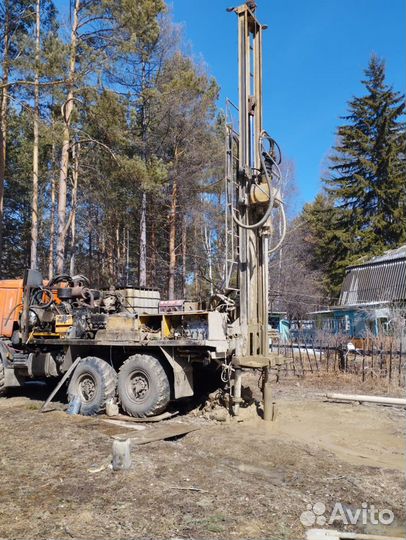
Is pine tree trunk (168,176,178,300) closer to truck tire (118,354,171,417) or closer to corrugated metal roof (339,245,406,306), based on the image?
corrugated metal roof (339,245,406,306)

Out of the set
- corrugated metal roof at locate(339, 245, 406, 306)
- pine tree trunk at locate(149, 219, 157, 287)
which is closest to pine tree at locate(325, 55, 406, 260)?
corrugated metal roof at locate(339, 245, 406, 306)

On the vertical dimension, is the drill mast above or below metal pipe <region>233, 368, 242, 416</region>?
above

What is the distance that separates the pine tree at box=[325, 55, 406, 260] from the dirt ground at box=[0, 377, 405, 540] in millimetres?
24816

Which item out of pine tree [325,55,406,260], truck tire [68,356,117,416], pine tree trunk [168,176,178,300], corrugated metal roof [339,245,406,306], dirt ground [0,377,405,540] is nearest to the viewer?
dirt ground [0,377,405,540]

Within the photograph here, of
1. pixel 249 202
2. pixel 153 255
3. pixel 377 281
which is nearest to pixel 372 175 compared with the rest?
pixel 377 281

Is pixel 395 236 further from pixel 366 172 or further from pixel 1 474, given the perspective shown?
pixel 1 474

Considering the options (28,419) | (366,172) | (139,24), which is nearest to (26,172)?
(139,24)

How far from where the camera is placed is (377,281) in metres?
25.6

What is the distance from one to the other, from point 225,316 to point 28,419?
12.5 ft

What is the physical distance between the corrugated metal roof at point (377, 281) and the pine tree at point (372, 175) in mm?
3710

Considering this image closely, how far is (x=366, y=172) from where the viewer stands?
33406 millimetres

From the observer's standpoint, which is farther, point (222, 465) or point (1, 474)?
point (222, 465)

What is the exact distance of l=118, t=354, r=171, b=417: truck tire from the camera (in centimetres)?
797

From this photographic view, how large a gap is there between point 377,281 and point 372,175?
1057 centimetres
